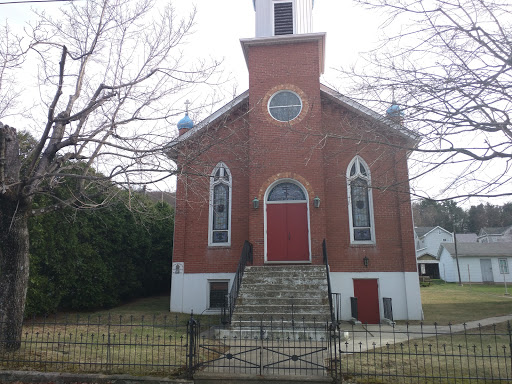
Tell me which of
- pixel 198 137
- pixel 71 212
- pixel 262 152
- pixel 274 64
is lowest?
pixel 71 212

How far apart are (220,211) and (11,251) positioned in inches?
318

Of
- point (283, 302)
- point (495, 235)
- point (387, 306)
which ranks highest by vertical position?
point (495, 235)

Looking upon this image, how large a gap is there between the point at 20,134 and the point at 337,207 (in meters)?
10.8

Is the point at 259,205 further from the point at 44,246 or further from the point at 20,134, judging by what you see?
the point at 20,134

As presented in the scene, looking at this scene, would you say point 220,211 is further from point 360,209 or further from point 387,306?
point 387,306

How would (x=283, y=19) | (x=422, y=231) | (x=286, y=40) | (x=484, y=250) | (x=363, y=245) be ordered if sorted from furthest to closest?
1. (x=422, y=231)
2. (x=484, y=250)
3. (x=283, y=19)
4. (x=286, y=40)
5. (x=363, y=245)

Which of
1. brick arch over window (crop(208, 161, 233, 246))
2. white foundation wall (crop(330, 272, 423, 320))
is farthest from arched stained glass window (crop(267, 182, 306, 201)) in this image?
white foundation wall (crop(330, 272, 423, 320))

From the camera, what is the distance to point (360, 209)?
1452 cm

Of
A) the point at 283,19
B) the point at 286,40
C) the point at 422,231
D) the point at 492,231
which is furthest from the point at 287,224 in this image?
the point at 492,231

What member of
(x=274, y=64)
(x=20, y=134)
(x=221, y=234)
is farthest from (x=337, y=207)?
(x=20, y=134)

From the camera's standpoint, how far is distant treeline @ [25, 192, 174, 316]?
12375 mm

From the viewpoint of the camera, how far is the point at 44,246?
12.7m

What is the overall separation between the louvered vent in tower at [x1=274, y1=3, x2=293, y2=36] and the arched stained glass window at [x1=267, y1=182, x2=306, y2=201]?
6115 mm

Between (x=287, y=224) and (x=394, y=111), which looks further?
(x=287, y=224)
